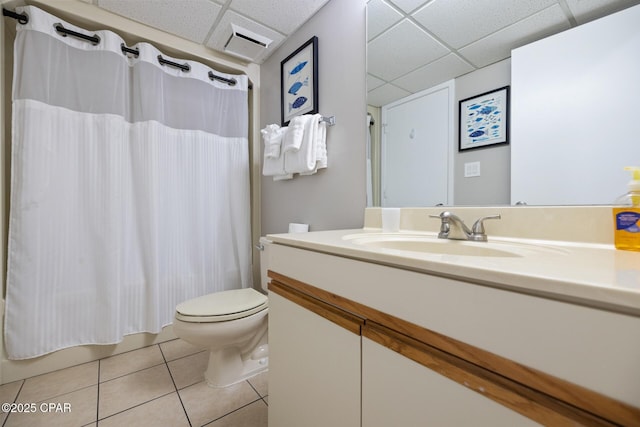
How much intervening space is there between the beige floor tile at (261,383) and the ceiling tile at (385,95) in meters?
1.46

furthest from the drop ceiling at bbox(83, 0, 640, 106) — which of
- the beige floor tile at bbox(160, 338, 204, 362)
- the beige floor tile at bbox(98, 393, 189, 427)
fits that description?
the beige floor tile at bbox(160, 338, 204, 362)

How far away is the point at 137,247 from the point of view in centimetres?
154

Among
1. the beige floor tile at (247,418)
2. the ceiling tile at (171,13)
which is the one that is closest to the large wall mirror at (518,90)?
the ceiling tile at (171,13)

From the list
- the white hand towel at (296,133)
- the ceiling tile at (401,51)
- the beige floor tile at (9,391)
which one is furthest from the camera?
the white hand towel at (296,133)

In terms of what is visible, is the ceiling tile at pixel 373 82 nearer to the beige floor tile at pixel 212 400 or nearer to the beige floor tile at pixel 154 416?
the beige floor tile at pixel 212 400

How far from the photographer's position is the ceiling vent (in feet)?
5.14

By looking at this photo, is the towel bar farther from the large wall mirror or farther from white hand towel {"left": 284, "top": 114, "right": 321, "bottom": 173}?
the large wall mirror

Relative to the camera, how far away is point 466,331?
40cm

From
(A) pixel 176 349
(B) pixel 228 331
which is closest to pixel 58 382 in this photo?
(A) pixel 176 349

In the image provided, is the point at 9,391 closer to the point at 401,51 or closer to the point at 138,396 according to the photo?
the point at 138,396

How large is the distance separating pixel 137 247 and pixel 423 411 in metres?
1.69

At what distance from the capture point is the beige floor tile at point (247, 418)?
3.38ft

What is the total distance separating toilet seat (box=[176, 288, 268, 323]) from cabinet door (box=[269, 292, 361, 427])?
37 cm

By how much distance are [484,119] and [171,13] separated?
1.71 metres
